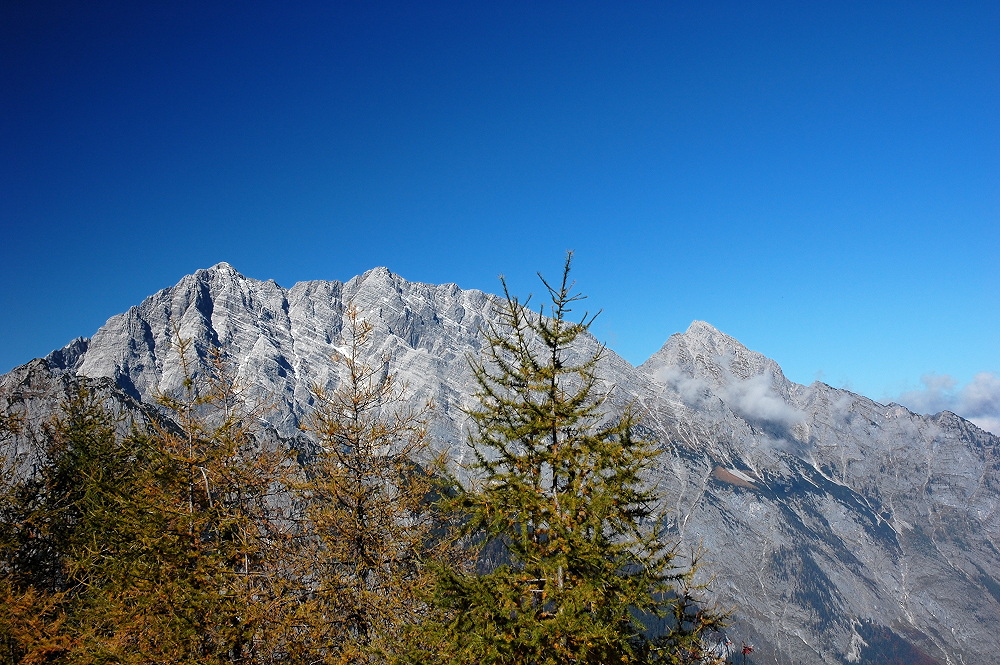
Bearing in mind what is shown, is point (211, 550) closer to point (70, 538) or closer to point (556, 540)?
point (556, 540)

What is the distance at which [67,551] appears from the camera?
19.6 meters

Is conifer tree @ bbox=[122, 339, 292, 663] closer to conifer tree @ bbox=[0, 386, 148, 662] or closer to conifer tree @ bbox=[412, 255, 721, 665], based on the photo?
conifer tree @ bbox=[0, 386, 148, 662]

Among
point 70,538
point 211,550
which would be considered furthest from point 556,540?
point 70,538

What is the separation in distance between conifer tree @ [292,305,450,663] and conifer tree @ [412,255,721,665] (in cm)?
258

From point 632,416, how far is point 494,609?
15.4 feet

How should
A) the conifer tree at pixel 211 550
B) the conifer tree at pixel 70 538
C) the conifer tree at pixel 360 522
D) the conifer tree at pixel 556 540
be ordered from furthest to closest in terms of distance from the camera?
the conifer tree at pixel 70 538, the conifer tree at pixel 360 522, the conifer tree at pixel 211 550, the conifer tree at pixel 556 540

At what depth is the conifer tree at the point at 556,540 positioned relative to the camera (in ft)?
28.5

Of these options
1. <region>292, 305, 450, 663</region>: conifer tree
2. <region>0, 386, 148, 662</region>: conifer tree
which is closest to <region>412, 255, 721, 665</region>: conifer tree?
<region>292, 305, 450, 663</region>: conifer tree

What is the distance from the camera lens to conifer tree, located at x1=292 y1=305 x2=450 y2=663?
39.5 ft

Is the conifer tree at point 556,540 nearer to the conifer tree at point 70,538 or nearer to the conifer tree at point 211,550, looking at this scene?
the conifer tree at point 211,550

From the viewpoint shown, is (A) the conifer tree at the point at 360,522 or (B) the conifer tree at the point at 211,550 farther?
(A) the conifer tree at the point at 360,522

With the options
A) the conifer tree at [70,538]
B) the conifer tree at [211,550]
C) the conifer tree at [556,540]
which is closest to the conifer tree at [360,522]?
the conifer tree at [211,550]

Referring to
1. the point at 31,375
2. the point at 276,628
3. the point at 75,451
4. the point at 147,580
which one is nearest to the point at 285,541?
the point at 276,628

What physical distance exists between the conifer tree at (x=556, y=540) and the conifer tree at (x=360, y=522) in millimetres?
2584
